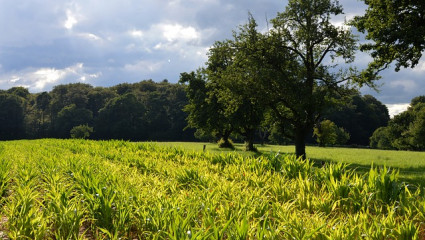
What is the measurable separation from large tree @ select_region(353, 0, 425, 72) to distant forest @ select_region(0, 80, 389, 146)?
60.1 metres

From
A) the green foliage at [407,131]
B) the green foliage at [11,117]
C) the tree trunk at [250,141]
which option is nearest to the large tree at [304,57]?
the tree trunk at [250,141]

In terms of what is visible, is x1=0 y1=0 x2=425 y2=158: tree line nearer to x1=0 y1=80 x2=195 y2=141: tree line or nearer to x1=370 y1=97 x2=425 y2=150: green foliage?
x1=370 y1=97 x2=425 y2=150: green foliage

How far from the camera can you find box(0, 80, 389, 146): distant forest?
276 feet

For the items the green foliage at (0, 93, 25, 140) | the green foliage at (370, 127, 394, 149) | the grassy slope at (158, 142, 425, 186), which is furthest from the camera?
the green foliage at (0, 93, 25, 140)

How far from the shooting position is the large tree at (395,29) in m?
17.8

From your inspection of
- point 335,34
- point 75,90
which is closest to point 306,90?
point 335,34

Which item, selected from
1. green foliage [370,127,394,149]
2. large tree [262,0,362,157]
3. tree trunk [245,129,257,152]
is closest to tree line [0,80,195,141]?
green foliage [370,127,394,149]

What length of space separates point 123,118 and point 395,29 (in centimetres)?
7702

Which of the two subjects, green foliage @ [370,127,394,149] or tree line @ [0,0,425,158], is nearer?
tree line @ [0,0,425,158]

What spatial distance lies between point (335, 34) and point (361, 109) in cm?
7256

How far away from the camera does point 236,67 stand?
26406mm

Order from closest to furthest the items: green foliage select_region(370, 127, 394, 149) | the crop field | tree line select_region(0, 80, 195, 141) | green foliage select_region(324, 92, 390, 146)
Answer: the crop field < green foliage select_region(370, 127, 394, 149) < tree line select_region(0, 80, 195, 141) < green foliage select_region(324, 92, 390, 146)

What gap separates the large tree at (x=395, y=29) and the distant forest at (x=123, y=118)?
2364 inches

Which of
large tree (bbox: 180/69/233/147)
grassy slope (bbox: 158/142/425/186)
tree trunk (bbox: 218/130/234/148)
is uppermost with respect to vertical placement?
large tree (bbox: 180/69/233/147)
